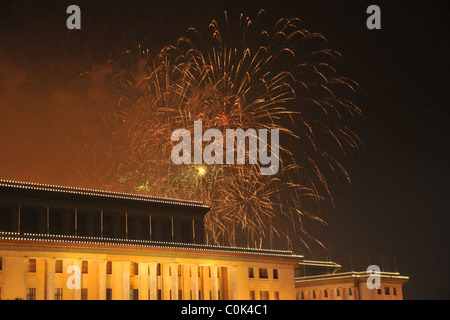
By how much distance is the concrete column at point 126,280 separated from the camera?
247 ft

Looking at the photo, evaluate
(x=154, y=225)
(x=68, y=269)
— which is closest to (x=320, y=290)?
(x=154, y=225)

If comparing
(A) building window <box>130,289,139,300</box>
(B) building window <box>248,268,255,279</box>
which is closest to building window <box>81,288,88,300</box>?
(A) building window <box>130,289,139,300</box>

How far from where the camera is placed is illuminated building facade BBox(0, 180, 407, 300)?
71.1 metres

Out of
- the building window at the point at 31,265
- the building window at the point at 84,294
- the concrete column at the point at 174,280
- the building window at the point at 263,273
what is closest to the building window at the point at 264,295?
the building window at the point at 263,273

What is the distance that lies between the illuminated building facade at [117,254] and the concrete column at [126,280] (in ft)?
0.37

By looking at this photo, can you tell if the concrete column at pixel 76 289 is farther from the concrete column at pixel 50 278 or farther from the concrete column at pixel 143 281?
the concrete column at pixel 143 281

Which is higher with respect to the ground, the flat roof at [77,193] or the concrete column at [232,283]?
the flat roof at [77,193]

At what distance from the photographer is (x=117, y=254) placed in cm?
7612

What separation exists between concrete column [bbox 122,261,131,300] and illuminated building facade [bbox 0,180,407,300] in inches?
4.4

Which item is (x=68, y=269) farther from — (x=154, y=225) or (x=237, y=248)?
(x=237, y=248)

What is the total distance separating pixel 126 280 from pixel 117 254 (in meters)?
2.94
